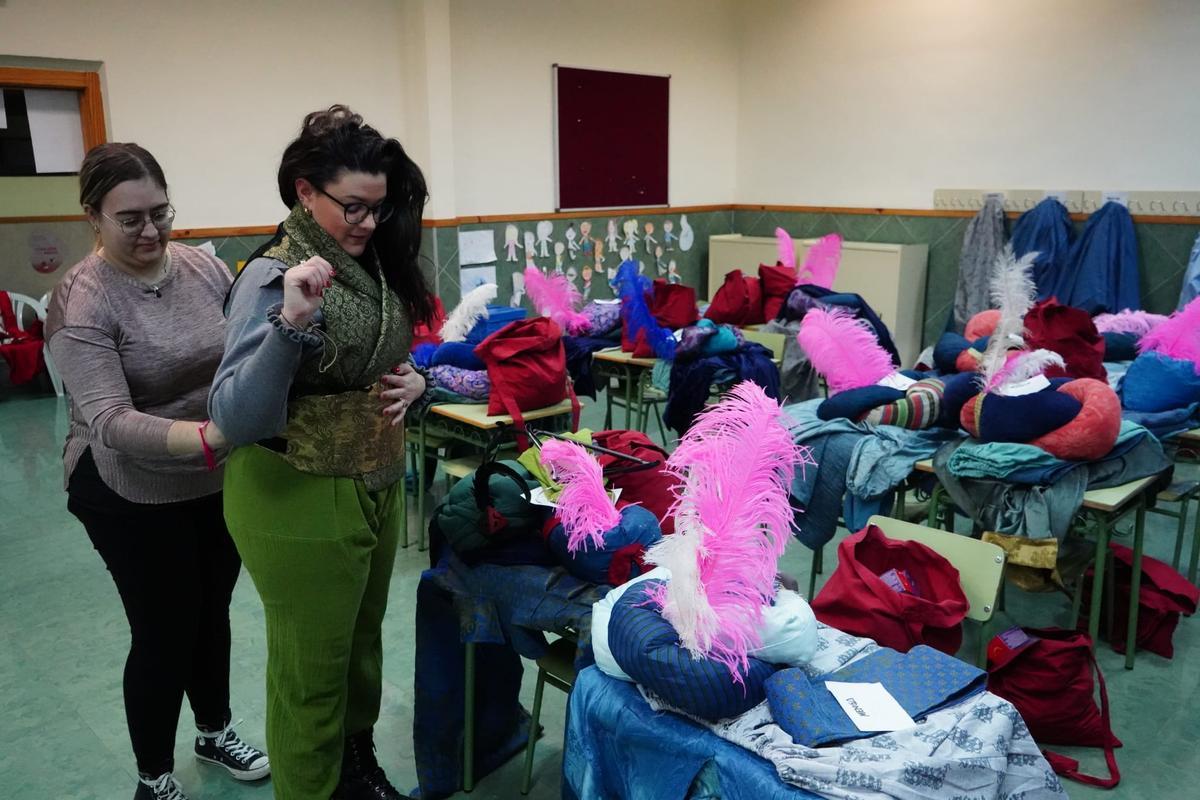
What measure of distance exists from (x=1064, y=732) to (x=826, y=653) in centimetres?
139

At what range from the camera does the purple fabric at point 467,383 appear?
3.71 meters

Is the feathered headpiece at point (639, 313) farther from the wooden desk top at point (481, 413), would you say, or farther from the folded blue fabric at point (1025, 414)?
the folded blue fabric at point (1025, 414)

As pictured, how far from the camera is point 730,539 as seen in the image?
1.50 m

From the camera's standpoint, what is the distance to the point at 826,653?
5.42 feet

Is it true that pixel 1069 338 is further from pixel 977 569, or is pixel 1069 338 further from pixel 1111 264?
pixel 1111 264

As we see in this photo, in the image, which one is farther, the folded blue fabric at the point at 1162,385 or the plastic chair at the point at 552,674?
the folded blue fabric at the point at 1162,385

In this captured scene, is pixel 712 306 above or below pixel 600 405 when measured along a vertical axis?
above

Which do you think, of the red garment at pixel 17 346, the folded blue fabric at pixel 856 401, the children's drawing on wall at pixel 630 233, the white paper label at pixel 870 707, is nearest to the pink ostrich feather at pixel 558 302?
the folded blue fabric at pixel 856 401

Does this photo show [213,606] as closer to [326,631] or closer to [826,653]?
[326,631]

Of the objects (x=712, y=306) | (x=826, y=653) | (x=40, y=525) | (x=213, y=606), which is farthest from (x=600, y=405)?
(x=826, y=653)

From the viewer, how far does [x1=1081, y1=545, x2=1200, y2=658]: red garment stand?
10.2ft

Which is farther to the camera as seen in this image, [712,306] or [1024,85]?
[1024,85]

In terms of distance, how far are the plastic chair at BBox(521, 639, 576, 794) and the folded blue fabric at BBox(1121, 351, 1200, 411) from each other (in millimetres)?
2544

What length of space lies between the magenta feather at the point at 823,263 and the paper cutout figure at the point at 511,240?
8.62 ft
